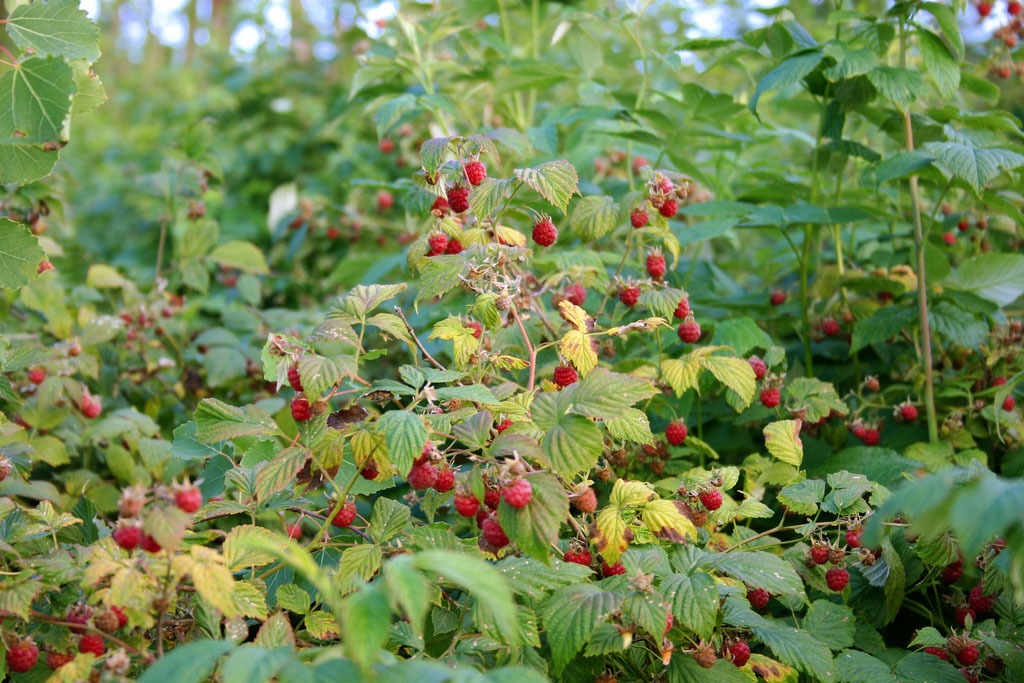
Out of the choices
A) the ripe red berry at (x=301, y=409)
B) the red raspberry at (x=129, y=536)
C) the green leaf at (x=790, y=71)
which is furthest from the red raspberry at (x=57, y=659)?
the green leaf at (x=790, y=71)

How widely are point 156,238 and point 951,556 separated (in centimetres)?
416

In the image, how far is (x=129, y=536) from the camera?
1.14 metres

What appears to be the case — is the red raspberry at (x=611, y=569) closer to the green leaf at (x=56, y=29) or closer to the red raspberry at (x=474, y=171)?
the red raspberry at (x=474, y=171)

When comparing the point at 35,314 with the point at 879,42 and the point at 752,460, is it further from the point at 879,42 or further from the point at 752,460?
the point at 879,42

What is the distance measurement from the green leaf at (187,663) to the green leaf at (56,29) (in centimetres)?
130

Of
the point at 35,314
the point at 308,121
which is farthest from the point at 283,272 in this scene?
the point at 308,121

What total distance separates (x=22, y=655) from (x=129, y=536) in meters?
0.45

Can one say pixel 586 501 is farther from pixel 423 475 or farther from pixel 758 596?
pixel 758 596

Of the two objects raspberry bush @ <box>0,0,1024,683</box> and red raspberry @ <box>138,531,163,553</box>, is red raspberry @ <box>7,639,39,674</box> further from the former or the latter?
red raspberry @ <box>138,531,163,553</box>

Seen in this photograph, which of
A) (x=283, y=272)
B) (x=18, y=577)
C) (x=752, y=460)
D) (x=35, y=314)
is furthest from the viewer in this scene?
(x=283, y=272)

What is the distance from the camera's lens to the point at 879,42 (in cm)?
245

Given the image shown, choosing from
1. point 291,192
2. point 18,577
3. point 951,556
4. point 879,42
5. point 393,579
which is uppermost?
point 879,42

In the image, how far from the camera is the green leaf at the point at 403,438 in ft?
4.06

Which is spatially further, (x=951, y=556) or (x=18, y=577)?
(x=951, y=556)
